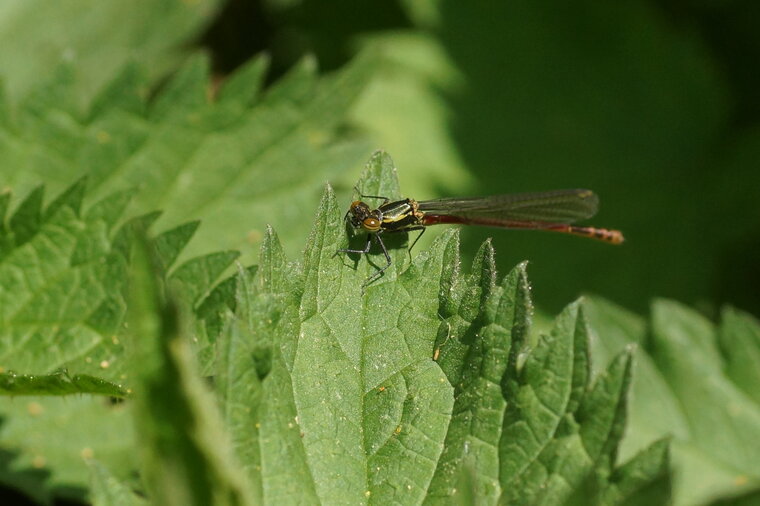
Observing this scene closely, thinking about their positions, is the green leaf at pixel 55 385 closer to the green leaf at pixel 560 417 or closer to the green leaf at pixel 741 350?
the green leaf at pixel 560 417

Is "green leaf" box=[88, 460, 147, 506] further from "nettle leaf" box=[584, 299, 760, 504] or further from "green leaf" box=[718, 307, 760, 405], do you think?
"green leaf" box=[718, 307, 760, 405]

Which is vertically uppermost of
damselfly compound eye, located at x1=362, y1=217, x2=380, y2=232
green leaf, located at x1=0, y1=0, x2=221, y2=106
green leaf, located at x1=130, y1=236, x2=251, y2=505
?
green leaf, located at x1=0, y1=0, x2=221, y2=106

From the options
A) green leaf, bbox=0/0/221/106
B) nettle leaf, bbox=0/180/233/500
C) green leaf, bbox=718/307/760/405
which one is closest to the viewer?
nettle leaf, bbox=0/180/233/500

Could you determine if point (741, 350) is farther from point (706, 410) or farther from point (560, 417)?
point (560, 417)

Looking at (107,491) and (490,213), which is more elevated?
(490,213)

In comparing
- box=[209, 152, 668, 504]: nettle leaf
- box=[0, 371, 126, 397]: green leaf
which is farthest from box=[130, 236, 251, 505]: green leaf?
box=[0, 371, 126, 397]: green leaf

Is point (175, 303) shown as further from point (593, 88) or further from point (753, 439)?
point (593, 88)

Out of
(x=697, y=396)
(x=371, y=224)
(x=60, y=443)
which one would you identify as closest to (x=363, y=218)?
(x=371, y=224)
